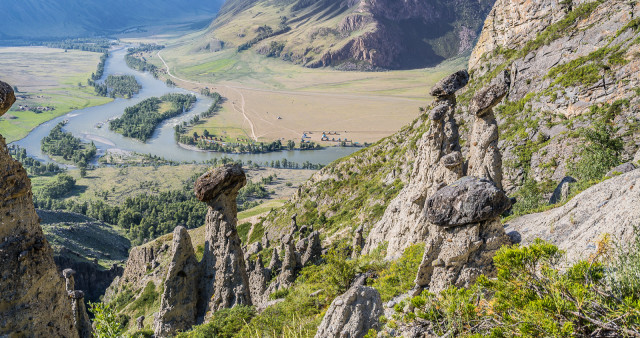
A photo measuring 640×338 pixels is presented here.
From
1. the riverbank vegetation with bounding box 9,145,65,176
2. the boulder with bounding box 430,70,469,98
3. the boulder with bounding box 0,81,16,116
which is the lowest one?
the riverbank vegetation with bounding box 9,145,65,176

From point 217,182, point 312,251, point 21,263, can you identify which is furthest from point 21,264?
point 312,251

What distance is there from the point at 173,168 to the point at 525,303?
14307 cm

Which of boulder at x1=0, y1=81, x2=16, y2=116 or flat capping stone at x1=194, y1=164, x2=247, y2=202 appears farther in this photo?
flat capping stone at x1=194, y1=164, x2=247, y2=202

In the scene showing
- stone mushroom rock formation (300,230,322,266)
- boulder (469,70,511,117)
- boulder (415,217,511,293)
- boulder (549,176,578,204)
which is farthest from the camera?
stone mushroom rock formation (300,230,322,266)

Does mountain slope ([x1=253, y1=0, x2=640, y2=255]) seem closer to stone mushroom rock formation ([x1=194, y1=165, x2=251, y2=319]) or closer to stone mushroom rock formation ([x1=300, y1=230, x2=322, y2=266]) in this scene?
stone mushroom rock formation ([x1=300, y1=230, x2=322, y2=266])

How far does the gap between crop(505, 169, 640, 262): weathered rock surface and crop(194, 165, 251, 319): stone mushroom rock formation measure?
12.7 metres

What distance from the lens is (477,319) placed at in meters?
7.90

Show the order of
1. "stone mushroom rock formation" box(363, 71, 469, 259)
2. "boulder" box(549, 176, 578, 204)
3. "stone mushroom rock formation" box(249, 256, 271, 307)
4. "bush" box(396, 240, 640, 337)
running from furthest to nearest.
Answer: "stone mushroom rock formation" box(249, 256, 271, 307)
"stone mushroom rock formation" box(363, 71, 469, 259)
"boulder" box(549, 176, 578, 204)
"bush" box(396, 240, 640, 337)

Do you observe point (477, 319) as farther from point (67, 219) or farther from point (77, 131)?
point (77, 131)

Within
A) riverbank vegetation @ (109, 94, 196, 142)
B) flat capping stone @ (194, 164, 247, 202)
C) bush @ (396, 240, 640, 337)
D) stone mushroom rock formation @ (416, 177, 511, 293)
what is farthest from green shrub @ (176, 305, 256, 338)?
riverbank vegetation @ (109, 94, 196, 142)

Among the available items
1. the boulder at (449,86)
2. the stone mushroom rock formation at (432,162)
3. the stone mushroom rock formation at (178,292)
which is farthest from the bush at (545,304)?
the boulder at (449,86)

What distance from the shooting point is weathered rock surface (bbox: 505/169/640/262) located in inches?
391

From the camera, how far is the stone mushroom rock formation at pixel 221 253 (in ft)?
64.8

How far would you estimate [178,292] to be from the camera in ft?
63.1
